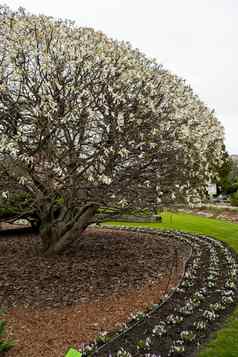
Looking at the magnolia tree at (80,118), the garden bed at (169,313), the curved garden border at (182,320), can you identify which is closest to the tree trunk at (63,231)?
the magnolia tree at (80,118)

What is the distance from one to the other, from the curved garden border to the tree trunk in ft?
11.9

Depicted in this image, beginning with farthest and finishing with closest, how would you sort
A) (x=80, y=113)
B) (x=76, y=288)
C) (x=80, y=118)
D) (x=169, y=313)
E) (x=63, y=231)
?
(x=63, y=231) → (x=76, y=288) → (x=80, y=118) → (x=80, y=113) → (x=169, y=313)

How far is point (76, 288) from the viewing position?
8742mm

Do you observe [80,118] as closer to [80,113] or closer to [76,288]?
[80,113]

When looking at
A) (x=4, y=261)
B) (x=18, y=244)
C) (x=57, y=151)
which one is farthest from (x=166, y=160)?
(x=18, y=244)

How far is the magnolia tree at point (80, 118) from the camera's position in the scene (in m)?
8.02

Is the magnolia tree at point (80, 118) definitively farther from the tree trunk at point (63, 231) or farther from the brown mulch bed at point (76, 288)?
the brown mulch bed at point (76, 288)

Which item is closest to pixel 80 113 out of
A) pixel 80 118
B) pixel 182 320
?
pixel 80 118

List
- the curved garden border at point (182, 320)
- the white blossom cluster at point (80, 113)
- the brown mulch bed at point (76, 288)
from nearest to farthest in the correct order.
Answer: the curved garden border at point (182, 320) → the brown mulch bed at point (76, 288) → the white blossom cluster at point (80, 113)

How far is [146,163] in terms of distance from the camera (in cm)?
983

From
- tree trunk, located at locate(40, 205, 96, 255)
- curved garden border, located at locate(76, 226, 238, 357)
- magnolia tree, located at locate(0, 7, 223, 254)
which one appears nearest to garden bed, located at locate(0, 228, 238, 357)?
curved garden border, located at locate(76, 226, 238, 357)

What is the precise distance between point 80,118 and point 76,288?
172 inches

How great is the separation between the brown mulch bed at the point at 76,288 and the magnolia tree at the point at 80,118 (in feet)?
6.31

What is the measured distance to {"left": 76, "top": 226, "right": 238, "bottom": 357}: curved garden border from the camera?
5.57 metres
